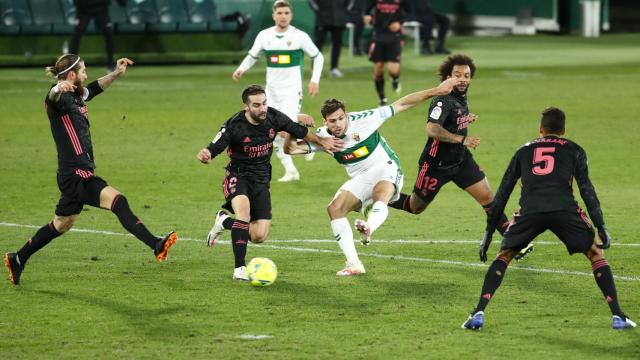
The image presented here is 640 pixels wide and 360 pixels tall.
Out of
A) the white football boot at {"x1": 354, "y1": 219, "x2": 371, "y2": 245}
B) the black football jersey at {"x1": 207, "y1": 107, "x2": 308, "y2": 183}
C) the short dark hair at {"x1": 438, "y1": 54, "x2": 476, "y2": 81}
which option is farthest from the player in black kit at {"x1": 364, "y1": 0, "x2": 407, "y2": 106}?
the white football boot at {"x1": 354, "y1": 219, "x2": 371, "y2": 245}

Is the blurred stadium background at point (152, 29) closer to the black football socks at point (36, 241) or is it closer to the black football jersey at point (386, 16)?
the black football jersey at point (386, 16)

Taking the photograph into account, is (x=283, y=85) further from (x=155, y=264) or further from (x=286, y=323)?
(x=286, y=323)

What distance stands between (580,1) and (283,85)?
95.8ft

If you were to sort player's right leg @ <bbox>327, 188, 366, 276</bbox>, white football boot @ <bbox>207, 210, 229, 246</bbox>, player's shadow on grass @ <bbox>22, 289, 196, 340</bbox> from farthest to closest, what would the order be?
1. white football boot @ <bbox>207, 210, 229, 246</bbox>
2. player's right leg @ <bbox>327, 188, 366, 276</bbox>
3. player's shadow on grass @ <bbox>22, 289, 196, 340</bbox>

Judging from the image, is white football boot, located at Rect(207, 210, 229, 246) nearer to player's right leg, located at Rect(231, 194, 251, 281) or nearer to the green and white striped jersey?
player's right leg, located at Rect(231, 194, 251, 281)

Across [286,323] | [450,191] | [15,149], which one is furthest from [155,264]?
[15,149]

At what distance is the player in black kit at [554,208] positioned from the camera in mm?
9273

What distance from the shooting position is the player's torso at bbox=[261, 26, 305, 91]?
17.9 m

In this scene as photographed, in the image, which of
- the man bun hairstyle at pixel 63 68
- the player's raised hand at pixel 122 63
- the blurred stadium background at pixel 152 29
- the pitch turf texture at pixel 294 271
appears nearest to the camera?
the pitch turf texture at pixel 294 271

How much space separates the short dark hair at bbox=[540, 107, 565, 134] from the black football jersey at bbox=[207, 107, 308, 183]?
2.87 metres

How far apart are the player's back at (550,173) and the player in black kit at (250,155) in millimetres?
2648

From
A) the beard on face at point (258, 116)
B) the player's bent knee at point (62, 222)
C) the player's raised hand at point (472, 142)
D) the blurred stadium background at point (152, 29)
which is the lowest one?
the blurred stadium background at point (152, 29)

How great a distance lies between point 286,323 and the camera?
9.74 meters

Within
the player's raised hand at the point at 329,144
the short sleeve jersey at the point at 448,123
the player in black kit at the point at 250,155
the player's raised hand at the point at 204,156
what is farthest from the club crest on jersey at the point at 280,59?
the player's raised hand at the point at 204,156
